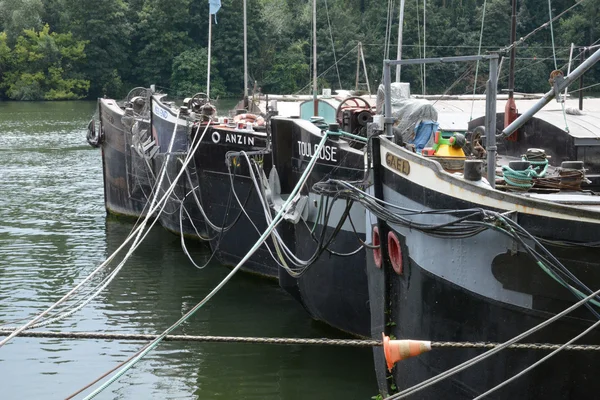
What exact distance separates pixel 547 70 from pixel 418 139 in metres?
50.1

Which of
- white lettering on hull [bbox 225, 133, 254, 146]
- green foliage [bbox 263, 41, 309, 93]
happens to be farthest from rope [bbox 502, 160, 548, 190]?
green foliage [bbox 263, 41, 309, 93]

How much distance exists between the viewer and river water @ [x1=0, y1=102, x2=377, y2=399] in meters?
11.2

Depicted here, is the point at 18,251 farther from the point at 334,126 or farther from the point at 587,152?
the point at 587,152

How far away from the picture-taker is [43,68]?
76625mm

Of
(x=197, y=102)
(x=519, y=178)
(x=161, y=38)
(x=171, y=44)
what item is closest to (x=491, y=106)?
(x=519, y=178)

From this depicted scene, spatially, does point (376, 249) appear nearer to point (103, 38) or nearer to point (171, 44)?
point (171, 44)

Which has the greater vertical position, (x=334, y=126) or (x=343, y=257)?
(x=334, y=126)

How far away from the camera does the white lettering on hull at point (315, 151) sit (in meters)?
11.6

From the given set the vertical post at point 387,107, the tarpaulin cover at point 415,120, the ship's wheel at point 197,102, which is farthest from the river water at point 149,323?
the vertical post at point 387,107

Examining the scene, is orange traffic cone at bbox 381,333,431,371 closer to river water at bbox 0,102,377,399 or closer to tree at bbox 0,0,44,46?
river water at bbox 0,102,377,399

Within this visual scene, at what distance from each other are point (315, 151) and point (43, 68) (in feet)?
226

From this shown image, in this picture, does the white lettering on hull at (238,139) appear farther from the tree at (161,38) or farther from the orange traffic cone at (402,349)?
the tree at (161,38)

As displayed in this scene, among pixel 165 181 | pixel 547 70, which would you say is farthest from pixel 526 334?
pixel 547 70

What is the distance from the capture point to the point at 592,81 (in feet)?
172
